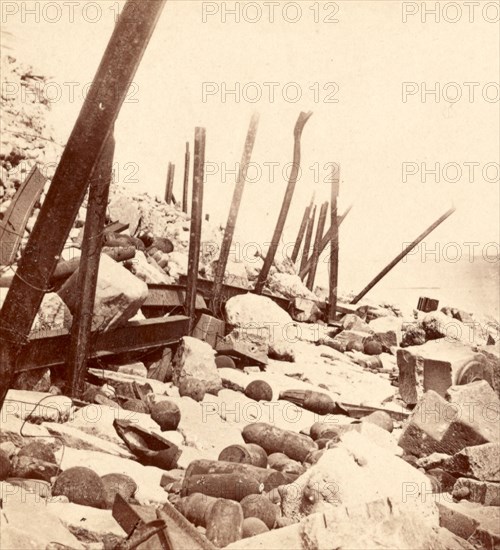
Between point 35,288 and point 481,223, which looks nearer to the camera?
point 35,288

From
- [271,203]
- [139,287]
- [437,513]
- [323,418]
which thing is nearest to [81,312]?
[139,287]

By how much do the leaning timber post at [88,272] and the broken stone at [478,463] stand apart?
387 cm

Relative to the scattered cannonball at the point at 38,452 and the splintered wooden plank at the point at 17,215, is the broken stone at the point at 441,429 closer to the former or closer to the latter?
the scattered cannonball at the point at 38,452

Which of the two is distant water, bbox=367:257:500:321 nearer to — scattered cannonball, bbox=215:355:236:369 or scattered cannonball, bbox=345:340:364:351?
scattered cannonball, bbox=345:340:364:351

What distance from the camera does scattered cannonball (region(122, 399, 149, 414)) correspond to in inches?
239

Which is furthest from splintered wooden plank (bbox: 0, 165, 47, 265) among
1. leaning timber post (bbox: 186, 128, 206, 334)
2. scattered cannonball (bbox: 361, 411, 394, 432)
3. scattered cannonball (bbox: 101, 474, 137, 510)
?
scattered cannonball (bbox: 361, 411, 394, 432)

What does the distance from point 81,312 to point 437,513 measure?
3902 millimetres

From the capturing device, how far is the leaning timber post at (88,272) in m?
6.04

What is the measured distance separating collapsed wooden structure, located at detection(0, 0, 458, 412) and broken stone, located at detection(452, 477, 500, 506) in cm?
387

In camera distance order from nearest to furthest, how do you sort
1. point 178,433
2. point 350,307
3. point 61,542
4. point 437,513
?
point 61,542, point 437,513, point 178,433, point 350,307

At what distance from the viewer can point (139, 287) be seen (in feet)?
23.5

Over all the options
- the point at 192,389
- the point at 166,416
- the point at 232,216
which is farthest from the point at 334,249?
the point at 166,416

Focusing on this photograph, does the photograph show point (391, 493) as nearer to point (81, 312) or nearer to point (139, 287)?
point (81, 312)

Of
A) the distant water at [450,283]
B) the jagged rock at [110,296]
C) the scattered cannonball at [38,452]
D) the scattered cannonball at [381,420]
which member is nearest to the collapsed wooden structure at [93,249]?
the jagged rock at [110,296]
